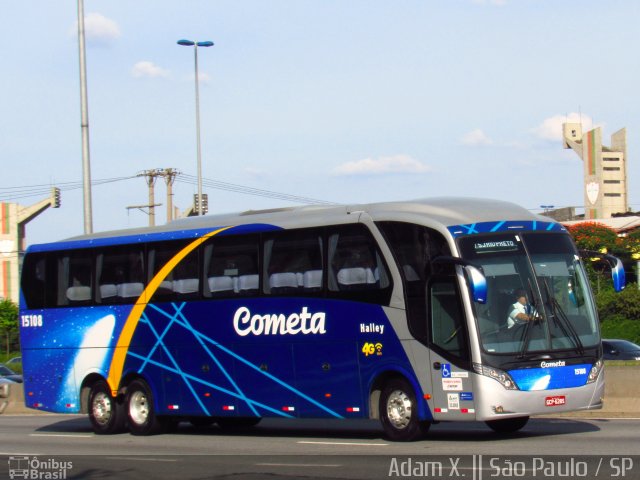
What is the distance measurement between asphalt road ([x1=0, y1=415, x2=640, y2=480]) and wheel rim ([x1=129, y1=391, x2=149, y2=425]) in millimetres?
377

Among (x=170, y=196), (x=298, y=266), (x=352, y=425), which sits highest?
(x=170, y=196)

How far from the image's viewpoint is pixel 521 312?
15.4 metres

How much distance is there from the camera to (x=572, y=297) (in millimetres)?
15883

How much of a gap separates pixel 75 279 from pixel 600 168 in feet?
330

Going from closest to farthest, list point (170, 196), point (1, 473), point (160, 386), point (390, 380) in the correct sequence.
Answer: point (1, 473), point (390, 380), point (160, 386), point (170, 196)

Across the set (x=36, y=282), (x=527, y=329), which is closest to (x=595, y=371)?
(x=527, y=329)

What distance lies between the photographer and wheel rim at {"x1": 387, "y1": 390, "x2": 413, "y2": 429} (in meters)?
16.2

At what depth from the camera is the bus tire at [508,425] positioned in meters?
17.2

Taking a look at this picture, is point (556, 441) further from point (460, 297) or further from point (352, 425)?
point (352, 425)

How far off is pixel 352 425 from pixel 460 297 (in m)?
6.34

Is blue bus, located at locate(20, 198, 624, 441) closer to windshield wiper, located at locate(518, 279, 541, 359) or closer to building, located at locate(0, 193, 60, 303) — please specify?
windshield wiper, located at locate(518, 279, 541, 359)

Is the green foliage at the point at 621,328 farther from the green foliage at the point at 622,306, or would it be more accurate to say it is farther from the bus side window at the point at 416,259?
the bus side window at the point at 416,259

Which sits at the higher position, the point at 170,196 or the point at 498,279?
the point at 170,196

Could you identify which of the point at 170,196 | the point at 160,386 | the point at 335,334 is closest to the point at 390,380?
the point at 335,334
